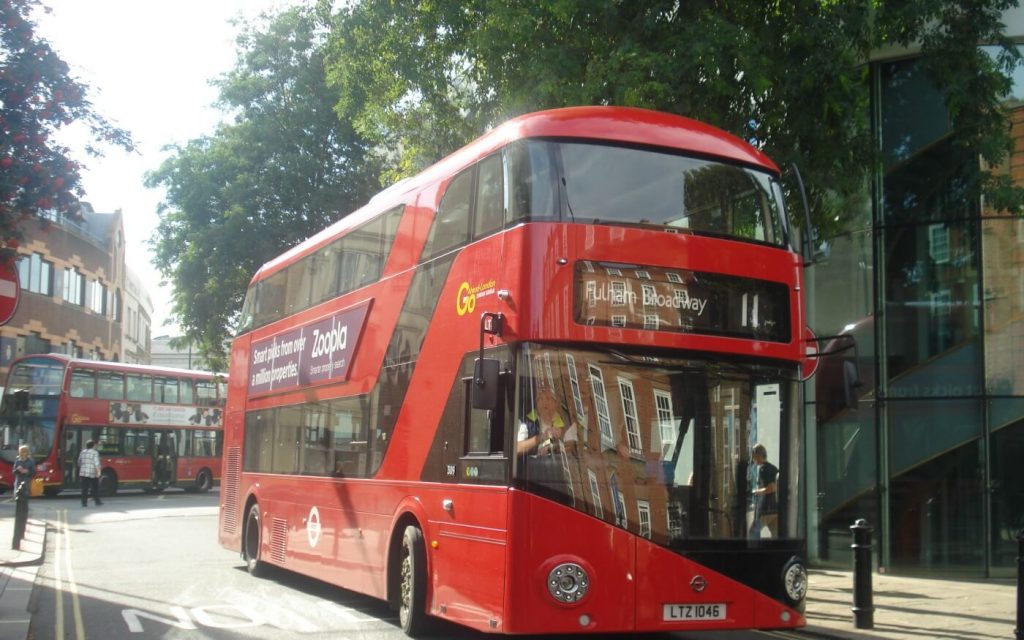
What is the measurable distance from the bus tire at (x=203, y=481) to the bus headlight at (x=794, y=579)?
116 feet

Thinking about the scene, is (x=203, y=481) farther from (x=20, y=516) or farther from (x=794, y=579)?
(x=794, y=579)

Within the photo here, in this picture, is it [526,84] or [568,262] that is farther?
[526,84]

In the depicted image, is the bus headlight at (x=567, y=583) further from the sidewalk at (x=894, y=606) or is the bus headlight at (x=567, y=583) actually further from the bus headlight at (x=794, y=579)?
the sidewalk at (x=894, y=606)

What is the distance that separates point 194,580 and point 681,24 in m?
9.03

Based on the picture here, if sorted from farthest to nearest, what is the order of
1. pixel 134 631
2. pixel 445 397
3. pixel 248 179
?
pixel 248 179
pixel 134 631
pixel 445 397

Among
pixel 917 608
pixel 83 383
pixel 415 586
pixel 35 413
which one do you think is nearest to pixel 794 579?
pixel 415 586

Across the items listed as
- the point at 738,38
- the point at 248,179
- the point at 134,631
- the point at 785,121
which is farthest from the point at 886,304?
the point at 248,179

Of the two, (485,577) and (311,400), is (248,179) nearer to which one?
(311,400)

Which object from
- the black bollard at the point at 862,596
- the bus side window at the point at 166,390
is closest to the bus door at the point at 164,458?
the bus side window at the point at 166,390

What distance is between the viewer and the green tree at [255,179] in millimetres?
30297

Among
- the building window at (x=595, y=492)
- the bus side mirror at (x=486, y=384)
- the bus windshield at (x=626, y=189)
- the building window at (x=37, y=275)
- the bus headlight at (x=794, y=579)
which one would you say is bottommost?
the bus headlight at (x=794, y=579)

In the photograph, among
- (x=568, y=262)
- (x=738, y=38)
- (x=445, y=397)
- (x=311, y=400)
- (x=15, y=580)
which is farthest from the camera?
(x=15, y=580)

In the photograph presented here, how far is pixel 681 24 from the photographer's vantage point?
42.0 feet

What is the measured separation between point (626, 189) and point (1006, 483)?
935 cm
